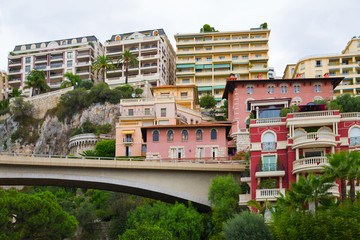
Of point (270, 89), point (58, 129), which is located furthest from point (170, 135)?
point (58, 129)

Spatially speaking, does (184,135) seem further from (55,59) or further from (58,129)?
(55,59)

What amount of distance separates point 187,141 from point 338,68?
57.3 metres

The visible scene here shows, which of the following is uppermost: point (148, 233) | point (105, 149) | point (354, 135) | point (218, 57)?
point (218, 57)

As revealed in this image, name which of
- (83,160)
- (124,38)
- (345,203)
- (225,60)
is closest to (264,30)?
(225,60)

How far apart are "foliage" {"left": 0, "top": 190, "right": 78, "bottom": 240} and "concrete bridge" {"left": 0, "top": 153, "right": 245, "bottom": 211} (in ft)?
6.99

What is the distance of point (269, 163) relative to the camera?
47844 millimetres

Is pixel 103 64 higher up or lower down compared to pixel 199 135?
higher up

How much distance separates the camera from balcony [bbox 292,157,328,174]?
4453 cm

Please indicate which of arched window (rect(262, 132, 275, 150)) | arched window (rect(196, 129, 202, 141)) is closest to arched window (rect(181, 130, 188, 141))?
arched window (rect(196, 129, 202, 141))

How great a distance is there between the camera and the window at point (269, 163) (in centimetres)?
4759

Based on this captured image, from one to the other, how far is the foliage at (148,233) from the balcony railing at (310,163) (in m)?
13.8

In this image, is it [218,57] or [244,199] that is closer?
[244,199]

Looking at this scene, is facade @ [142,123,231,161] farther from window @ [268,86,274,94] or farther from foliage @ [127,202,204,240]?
foliage @ [127,202,204,240]

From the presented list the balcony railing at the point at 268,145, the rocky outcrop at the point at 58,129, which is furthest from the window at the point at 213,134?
the rocky outcrop at the point at 58,129
